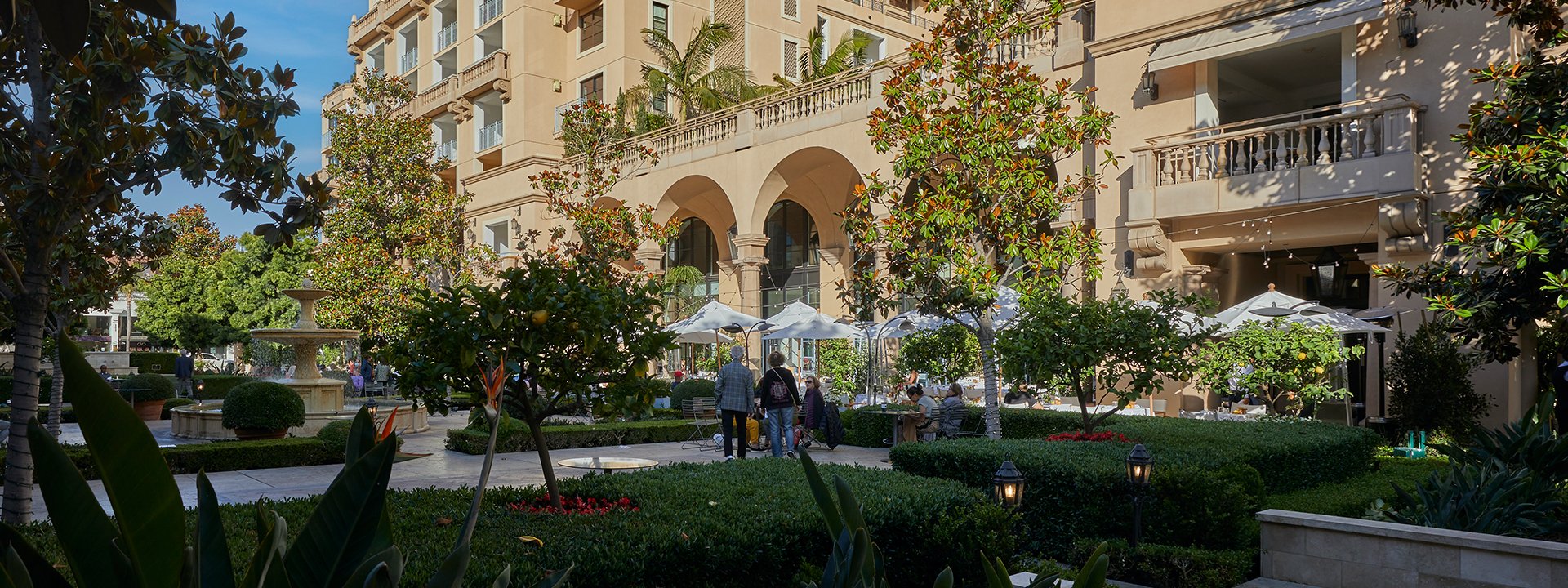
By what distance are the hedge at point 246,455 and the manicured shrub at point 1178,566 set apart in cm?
970

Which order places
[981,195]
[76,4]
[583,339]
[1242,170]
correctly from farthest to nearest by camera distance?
1. [1242,170]
2. [981,195]
3. [583,339]
4. [76,4]

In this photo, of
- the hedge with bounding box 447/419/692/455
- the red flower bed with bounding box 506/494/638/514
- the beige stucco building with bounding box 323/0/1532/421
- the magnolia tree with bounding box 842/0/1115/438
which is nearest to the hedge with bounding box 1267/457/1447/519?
the beige stucco building with bounding box 323/0/1532/421

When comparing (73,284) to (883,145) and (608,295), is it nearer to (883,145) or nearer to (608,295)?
(608,295)

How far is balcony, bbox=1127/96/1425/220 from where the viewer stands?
13461 millimetres

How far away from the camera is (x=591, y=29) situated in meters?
28.9

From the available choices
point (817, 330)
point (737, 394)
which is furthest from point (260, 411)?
point (817, 330)

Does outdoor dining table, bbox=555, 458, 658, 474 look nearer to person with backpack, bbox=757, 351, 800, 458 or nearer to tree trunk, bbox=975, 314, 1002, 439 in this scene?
person with backpack, bbox=757, 351, 800, 458

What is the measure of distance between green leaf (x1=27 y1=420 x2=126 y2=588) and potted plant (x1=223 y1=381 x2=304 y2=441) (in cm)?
1422

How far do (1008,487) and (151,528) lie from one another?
18.3ft

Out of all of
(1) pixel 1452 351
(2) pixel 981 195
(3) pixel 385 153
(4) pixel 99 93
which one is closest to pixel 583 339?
(4) pixel 99 93

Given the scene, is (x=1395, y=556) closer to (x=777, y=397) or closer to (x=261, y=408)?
(x=777, y=397)

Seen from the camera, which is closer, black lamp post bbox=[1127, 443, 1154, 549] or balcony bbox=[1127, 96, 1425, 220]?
black lamp post bbox=[1127, 443, 1154, 549]

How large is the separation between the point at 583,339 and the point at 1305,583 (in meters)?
4.70

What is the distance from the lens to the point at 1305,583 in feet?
21.4
